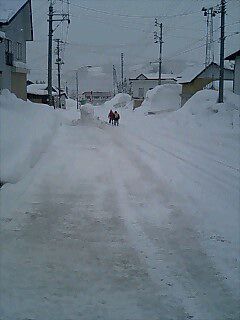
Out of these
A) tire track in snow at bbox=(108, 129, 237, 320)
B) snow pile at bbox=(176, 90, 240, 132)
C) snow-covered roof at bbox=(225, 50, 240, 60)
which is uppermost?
snow-covered roof at bbox=(225, 50, 240, 60)

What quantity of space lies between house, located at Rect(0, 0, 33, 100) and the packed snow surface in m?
17.4

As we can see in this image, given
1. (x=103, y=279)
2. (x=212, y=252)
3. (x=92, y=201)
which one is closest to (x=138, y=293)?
(x=103, y=279)

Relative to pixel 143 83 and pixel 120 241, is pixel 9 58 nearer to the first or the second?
pixel 120 241

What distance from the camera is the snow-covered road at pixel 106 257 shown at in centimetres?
436

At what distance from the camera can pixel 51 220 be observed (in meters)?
7.20

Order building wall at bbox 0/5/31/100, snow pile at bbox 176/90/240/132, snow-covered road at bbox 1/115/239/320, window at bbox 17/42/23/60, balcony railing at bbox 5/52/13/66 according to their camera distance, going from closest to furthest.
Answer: snow-covered road at bbox 1/115/239/320, snow pile at bbox 176/90/240/132, building wall at bbox 0/5/31/100, balcony railing at bbox 5/52/13/66, window at bbox 17/42/23/60

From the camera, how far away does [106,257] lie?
5656 mm

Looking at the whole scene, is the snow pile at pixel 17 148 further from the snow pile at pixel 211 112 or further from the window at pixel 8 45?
the window at pixel 8 45

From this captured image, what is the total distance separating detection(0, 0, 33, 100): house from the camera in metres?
28.9

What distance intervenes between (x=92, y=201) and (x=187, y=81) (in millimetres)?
42763

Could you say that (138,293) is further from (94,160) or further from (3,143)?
(94,160)

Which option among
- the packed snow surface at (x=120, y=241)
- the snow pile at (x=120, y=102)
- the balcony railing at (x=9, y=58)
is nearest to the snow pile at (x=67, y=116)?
the balcony railing at (x=9, y=58)

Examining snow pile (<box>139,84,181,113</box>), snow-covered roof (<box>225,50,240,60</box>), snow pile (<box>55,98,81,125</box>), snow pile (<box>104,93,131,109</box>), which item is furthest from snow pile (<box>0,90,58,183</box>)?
snow pile (<box>104,93,131,109</box>)

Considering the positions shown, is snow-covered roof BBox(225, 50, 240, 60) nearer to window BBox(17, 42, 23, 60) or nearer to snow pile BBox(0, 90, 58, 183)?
window BBox(17, 42, 23, 60)
